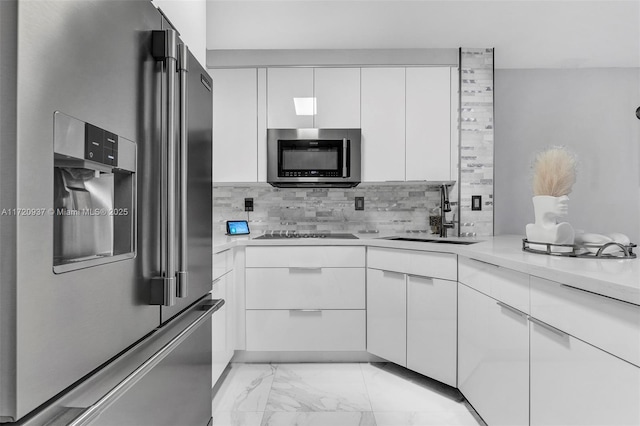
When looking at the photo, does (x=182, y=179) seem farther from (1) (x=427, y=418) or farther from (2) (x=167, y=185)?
(1) (x=427, y=418)

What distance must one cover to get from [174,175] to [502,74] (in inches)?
129

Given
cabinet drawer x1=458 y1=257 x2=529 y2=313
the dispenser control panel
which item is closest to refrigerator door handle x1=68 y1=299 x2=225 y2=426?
the dispenser control panel

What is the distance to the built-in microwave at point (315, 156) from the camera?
2836 mm

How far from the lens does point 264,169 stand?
293cm

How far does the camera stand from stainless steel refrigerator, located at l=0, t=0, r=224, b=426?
1.46 feet

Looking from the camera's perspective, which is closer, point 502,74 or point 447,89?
point 447,89

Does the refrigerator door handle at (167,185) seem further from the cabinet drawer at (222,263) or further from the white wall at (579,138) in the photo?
the white wall at (579,138)

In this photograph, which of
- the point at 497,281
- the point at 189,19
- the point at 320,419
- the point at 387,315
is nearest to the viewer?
the point at 189,19

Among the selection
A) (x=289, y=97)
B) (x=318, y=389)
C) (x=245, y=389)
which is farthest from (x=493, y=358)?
(x=289, y=97)

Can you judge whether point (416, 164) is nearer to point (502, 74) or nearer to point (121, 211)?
→ point (502, 74)

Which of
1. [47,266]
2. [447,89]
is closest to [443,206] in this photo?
[447,89]

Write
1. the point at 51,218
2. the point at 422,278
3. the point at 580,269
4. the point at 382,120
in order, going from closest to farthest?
the point at 51,218, the point at 580,269, the point at 422,278, the point at 382,120

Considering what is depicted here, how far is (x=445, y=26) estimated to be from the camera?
258 centimetres

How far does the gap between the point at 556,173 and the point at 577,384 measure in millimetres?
A: 918
